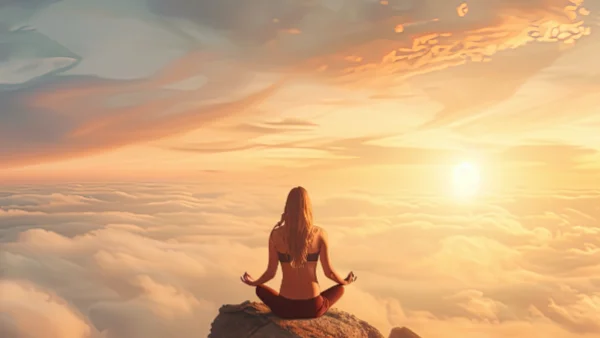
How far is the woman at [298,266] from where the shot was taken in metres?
8.79

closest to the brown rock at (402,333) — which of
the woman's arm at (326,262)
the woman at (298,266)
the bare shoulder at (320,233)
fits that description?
the woman at (298,266)

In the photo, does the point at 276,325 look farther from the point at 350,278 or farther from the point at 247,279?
the point at 350,278

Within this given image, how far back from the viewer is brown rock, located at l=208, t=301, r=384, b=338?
9.43 meters

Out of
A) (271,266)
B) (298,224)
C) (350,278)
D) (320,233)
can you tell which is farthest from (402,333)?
(298,224)

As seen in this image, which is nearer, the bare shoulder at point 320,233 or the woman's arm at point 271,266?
the bare shoulder at point 320,233

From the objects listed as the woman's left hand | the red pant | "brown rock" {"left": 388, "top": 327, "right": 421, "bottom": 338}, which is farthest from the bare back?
"brown rock" {"left": 388, "top": 327, "right": 421, "bottom": 338}

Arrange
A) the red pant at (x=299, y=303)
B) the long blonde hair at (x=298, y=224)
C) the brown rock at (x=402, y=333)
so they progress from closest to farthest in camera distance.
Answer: the long blonde hair at (x=298, y=224) < the red pant at (x=299, y=303) < the brown rock at (x=402, y=333)

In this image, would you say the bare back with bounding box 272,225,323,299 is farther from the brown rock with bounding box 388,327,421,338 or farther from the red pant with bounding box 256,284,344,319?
the brown rock with bounding box 388,327,421,338

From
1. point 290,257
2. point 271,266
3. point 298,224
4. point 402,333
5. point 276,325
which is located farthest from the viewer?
point 402,333

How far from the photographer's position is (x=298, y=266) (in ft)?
29.6

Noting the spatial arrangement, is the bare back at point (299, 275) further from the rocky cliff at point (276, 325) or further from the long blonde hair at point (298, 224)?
the rocky cliff at point (276, 325)

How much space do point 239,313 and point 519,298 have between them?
9386cm

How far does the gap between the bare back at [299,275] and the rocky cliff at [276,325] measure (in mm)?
601

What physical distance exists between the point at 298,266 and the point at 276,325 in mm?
1318
